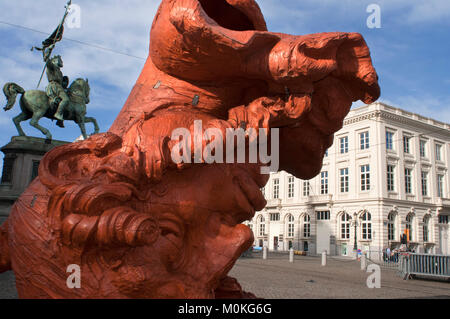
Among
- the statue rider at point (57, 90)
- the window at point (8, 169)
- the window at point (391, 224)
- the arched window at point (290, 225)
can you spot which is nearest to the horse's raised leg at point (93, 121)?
the statue rider at point (57, 90)

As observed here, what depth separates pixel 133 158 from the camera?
4.14 ft

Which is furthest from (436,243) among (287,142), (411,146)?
(287,142)

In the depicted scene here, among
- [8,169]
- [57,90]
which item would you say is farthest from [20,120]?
[8,169]

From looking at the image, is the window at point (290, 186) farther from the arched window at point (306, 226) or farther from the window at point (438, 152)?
the window at point (438, 152)

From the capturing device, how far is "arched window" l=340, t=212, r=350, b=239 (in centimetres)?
2507

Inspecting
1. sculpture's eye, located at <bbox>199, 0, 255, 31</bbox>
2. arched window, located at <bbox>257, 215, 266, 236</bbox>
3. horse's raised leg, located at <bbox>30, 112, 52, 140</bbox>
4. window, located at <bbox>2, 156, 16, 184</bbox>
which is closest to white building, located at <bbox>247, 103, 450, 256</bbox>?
arched window, located at <bbox>257, 215, 266, 236</bbox>

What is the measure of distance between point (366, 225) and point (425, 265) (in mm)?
13681

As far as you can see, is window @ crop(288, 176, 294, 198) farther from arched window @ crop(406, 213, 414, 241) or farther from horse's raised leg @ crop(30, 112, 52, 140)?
horse's raised leg @ crop(30, 112, 52, 140)

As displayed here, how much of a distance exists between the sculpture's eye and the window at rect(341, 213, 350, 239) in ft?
82.6

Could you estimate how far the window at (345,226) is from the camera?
25.1 meters

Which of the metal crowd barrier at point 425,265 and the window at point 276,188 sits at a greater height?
the window at point 276,188
